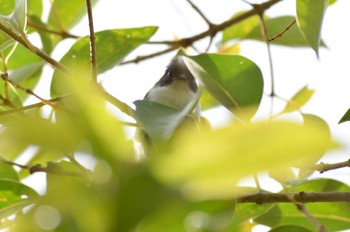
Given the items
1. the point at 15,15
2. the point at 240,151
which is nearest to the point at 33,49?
the point at 15,15

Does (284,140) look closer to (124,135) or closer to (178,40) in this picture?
(124,135)

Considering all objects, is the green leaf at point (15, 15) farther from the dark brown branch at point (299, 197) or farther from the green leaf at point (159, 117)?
the dark brown branch at point (299, 197)

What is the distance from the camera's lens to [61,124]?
1.35ft

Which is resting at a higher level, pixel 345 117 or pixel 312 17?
pixel 312 17

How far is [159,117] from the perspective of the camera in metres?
0.73

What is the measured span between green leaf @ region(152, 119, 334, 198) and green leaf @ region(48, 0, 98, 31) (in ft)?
5.50

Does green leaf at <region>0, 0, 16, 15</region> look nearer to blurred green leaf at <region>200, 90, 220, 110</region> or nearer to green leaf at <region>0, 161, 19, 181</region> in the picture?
green leaf at <region>0, 161, 19, 181</region>

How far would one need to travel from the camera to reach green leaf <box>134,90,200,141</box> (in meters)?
0.64

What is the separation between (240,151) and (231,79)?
2.76ft

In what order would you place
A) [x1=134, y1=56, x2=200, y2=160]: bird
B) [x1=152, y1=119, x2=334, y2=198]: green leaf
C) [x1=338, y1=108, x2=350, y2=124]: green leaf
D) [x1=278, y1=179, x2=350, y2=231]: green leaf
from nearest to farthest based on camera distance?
[x1=152, y1=119, x2=334, y2=198]: green leaf
[x1=338, y1=108, x2=350, y2=124]: green leaf
[x1=278, y1=179, x2=350, y2=231]: green leaf
[x1=134, y1=56, x2=200, y2=160]: bird

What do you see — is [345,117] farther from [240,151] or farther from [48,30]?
[48,30]

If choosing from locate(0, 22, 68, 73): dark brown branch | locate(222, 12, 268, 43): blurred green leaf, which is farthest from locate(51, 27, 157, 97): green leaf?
locate(222, 12, 268, 43): blurred green leaf

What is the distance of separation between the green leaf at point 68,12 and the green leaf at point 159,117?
1241 millimetres

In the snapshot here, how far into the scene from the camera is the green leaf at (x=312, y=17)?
1237 mm
